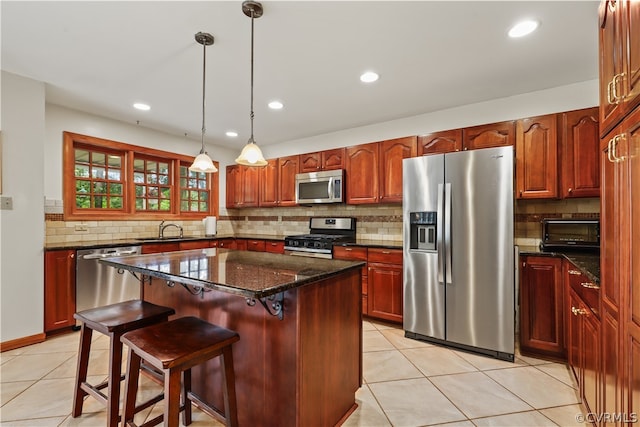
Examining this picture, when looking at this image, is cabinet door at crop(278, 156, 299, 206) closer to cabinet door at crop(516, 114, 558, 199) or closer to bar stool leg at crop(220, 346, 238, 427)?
cabinet door at crop(516, 114, 558, 199)

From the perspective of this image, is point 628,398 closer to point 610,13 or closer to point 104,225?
point 610,13

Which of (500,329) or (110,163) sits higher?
(110,163)

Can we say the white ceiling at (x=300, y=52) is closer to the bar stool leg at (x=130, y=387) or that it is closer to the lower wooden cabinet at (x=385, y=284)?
the lower wooden cabinet at (x=385, y=284)

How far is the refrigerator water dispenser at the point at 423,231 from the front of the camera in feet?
9.70

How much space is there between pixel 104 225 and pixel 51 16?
2.64 m

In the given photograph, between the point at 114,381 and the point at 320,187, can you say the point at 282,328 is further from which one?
the point at 320,187

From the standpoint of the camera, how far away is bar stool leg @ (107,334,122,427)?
1.52 metres

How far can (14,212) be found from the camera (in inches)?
109

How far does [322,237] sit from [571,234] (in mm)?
2562

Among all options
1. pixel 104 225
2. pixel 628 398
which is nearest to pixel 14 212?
pixel 104 225

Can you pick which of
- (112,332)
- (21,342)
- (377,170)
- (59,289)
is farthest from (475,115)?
(21,342)

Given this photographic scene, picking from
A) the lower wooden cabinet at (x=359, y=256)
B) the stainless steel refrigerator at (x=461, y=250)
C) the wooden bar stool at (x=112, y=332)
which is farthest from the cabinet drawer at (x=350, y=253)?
the wooden bar stool at (x=112, y=332)

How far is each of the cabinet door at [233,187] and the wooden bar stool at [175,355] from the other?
378cm

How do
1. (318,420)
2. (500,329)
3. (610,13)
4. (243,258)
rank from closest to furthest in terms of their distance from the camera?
(610,13)
(318,420)
(243,258)
(500,329)
